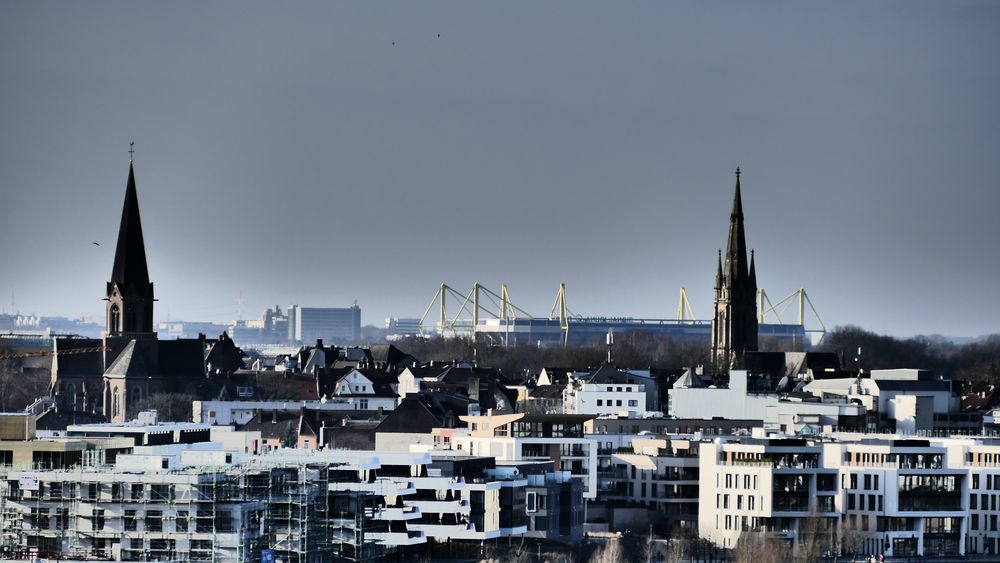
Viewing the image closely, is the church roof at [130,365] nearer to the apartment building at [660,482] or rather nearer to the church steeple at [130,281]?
the church steeple at [130,281]

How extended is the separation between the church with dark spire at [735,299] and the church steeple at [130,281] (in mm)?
36270

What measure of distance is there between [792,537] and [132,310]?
71872 millimetres

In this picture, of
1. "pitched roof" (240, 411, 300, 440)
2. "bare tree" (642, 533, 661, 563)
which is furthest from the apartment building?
"pitched roof" (240, 411, 300, 440)

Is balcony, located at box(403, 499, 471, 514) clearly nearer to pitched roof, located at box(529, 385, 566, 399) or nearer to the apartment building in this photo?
the apartment building

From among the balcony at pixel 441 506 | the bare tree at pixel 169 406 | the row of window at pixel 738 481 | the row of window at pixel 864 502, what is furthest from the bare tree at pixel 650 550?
the bare tree at pixel 169 406

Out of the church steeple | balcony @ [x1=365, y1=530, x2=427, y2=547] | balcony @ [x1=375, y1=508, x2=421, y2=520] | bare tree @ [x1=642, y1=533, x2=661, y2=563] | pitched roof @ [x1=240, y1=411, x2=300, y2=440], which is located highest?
the church steeple

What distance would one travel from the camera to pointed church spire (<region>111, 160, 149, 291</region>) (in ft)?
472

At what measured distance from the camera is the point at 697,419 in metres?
103

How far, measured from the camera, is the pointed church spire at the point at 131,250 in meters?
144

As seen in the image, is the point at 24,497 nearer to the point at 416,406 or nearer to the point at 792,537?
the point at 792,537

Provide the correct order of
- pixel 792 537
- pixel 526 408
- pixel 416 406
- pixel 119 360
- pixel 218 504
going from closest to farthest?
pixel 218 504
pixel 792 537
pixel 416 406
pixel 526 408
pixel 119 360

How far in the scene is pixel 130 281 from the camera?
144m

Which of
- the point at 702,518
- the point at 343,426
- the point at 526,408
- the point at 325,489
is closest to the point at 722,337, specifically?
the point at 526,408

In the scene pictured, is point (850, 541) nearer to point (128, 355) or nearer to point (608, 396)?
point (608, 396)
